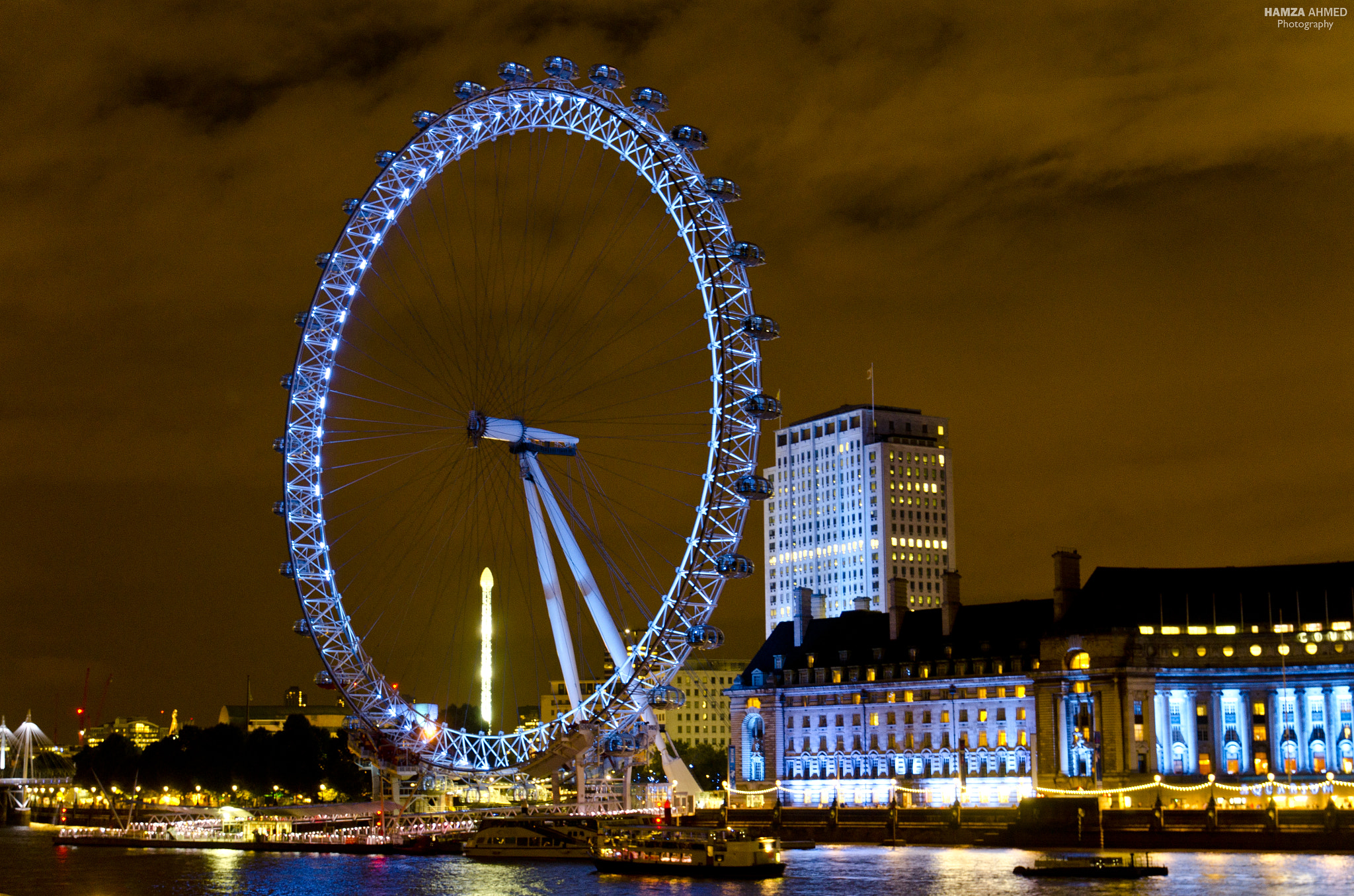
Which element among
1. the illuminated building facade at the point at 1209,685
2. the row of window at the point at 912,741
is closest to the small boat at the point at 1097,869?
the illuminated building facade at the point at 1209,685

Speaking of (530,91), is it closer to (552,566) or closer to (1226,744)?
(552,566)

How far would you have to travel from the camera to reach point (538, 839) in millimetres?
106750

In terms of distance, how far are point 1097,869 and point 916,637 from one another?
60019 mm

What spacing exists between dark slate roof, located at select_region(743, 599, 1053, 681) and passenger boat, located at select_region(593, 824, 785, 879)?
45217 mm

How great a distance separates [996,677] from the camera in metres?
135

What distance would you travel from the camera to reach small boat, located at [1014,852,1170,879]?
83875mm

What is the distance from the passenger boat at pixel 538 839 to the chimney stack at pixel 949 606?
45996mm

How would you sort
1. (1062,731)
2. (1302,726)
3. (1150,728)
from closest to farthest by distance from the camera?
(1302,726) → (1150,728) → (1062,731)

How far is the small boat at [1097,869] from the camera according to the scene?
83875 mm

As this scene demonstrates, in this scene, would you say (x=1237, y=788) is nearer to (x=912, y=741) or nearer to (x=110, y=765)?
(x=912, y=741)

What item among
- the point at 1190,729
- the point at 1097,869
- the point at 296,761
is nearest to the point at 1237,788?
the point at 1190,729

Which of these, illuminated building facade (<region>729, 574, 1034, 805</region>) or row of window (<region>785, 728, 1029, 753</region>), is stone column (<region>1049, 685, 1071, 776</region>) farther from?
row of window (<region>785, 728, 1029, 753</region>)

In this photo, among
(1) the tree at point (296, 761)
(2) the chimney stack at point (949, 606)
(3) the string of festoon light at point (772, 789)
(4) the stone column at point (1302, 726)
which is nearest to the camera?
(4) the stone column at point (1302, 726)

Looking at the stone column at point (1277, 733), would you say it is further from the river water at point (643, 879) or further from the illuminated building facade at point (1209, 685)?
the river water at point (643, 879)
